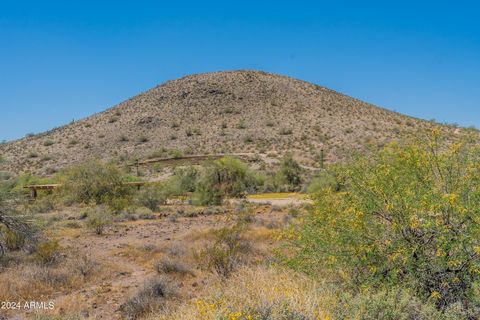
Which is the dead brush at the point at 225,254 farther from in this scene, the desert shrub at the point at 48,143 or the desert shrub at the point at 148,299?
the desert shrub at the point at 48,143

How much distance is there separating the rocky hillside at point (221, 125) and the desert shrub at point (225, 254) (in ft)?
118

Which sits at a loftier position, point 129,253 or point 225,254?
point 225,254

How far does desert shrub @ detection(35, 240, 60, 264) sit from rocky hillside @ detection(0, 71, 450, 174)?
38174 millimetres

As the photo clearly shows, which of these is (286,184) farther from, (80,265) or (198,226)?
(80,265)

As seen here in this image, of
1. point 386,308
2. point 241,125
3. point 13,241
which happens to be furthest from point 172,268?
point 241,125

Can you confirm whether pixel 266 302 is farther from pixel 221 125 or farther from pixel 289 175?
pixel 221 125

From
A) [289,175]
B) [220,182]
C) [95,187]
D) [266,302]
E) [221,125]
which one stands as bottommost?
[266,302]

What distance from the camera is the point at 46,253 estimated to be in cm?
1141

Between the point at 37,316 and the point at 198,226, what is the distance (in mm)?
11720

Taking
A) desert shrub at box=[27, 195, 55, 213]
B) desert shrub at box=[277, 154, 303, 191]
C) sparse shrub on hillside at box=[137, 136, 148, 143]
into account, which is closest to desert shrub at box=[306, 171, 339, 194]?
desert shrub at box=[277, 154, 303, 191]

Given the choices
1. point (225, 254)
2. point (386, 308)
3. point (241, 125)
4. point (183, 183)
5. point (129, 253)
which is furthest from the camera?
point (241, 125)

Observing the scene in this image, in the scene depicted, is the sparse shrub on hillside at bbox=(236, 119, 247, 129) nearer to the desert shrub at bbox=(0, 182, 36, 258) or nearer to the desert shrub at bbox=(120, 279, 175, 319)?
the desert shrub at bbox=(0, 182, 36, 258)

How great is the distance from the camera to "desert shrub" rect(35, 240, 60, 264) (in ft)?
37.0

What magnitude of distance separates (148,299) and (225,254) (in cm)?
295
